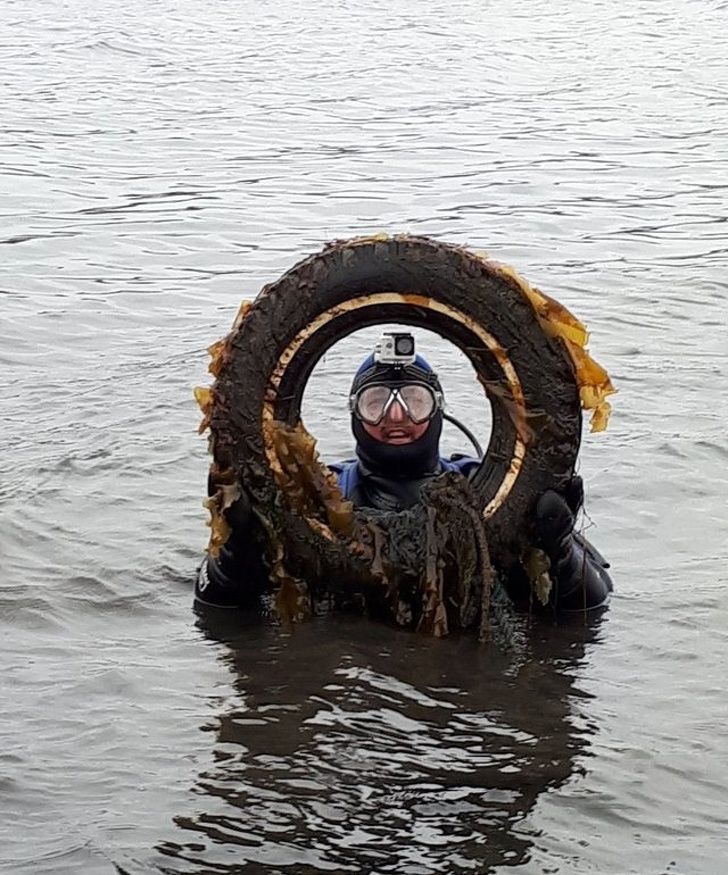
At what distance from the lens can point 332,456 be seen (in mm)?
9844

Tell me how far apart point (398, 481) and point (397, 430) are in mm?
290

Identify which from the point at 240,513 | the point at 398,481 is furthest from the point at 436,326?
the point at 240,513

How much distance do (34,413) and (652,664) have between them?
5207 mm

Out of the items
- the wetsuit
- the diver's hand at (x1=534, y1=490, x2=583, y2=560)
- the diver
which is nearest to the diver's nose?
the diver

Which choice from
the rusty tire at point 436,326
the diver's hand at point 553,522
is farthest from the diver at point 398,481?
the rusty tire at point 436,326

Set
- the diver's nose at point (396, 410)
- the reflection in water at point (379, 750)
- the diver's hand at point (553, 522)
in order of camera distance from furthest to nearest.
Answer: the diver's nose at point (396, 410) → the diver's hand at point (553, 522) → the reflection in water at point (379, 750)

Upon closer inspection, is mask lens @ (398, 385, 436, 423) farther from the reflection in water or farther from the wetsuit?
the reflection in water

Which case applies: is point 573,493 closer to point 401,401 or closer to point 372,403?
point 401,401

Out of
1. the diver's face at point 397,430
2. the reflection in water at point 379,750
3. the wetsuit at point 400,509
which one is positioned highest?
the diver's face at point 397,430

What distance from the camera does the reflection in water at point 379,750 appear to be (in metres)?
4.93

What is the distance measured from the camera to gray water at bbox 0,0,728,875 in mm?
5188

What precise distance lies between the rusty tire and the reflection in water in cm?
63

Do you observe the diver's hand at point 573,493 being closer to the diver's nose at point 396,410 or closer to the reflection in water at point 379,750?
the reflection in water at point 379,750

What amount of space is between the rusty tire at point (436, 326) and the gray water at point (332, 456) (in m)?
0.74
